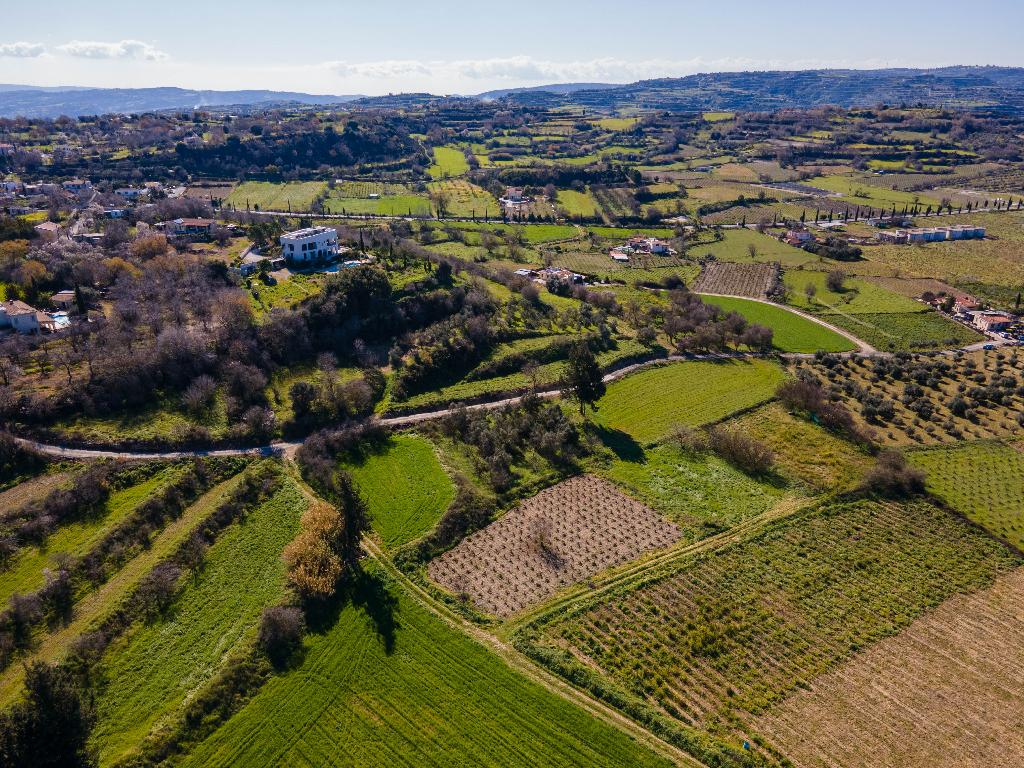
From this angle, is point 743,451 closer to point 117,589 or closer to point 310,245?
point 117,589

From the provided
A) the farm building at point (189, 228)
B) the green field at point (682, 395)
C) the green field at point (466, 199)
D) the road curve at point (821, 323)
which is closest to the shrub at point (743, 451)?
the green field at point (682, 395)

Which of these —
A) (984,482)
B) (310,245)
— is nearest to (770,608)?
(984,482)

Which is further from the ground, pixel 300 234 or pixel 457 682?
pixel 300 234

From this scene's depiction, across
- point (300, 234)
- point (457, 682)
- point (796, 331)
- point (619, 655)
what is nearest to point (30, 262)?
point (300, 234)

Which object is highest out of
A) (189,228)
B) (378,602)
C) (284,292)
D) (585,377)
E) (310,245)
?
(189,228)

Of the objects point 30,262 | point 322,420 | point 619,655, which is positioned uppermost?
point 30,262

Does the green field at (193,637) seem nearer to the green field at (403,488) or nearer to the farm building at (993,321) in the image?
the green field at (403,488)

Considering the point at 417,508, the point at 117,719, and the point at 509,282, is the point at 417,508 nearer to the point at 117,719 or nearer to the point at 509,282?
the point at 117,719
